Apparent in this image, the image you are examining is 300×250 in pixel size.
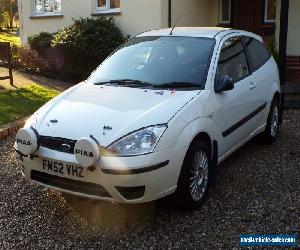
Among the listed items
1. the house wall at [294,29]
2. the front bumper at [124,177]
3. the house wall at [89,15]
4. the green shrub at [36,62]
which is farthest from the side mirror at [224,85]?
the green shrub at [36,62]

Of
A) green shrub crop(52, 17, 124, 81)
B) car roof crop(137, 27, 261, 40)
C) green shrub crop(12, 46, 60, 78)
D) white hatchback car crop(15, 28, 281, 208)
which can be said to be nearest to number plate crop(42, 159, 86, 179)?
white hatchback car crop(15, 28, 281, 208)

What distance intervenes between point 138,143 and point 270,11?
11.1 meters

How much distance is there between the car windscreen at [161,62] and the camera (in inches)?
188

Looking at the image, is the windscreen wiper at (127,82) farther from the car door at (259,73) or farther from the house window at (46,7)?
the house window at (46,7)

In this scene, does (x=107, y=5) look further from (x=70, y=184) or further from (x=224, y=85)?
(x=70, y=184)

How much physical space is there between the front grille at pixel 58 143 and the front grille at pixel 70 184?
26cm

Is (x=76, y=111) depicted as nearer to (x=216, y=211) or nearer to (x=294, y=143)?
(x=216, y=211)

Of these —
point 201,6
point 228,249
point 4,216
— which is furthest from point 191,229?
point 201,6

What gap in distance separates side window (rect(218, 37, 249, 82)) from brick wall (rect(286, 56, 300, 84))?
5659mm

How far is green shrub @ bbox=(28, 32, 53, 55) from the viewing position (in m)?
13.4

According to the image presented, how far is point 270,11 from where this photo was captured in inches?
535

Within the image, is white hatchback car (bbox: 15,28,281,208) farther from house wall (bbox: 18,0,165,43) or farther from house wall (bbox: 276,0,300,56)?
house wall (bbox: 276,0,300,56)

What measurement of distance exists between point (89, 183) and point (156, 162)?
598 mm

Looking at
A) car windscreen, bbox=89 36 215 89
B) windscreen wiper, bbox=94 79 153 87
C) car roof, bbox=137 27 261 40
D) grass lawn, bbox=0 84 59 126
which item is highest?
car roof, bbox=137 27 261 40
